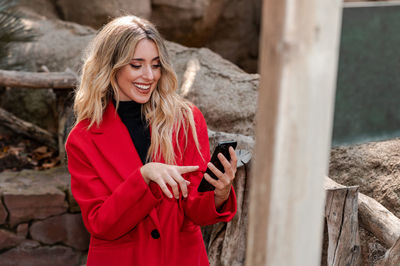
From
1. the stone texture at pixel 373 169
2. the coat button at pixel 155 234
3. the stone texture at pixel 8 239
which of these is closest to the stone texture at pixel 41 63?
the stone texture at pixel 8 239

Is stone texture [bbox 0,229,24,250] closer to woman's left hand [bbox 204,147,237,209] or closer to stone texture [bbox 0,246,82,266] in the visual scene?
stone texture [bbox 0,246,82,266]

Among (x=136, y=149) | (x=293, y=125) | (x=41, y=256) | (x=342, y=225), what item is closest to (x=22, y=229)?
(x=41, y=256)

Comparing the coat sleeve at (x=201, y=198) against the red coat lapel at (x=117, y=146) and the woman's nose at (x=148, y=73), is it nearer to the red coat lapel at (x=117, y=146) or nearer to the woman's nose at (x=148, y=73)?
the red coat lapel at (x=117, y=146)

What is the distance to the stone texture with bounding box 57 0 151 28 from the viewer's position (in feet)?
21.2

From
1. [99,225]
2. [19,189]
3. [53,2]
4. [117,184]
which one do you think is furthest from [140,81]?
[53,2]

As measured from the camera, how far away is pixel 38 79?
4.47 meters

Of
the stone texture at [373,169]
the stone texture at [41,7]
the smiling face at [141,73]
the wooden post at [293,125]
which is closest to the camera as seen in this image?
the wooden post at [293,125]

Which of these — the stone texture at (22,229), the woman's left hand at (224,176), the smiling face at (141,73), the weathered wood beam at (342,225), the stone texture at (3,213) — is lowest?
the stone texture at (22,229)

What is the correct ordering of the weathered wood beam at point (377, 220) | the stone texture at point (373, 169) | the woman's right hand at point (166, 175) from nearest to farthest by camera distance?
the woman's right hand at point (166, 175) → the weathered wood beam at point (377, 220) → the stone texture at point (373, 169)

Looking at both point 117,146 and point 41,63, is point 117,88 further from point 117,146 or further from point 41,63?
point 41,63

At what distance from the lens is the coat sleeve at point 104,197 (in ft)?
7.88

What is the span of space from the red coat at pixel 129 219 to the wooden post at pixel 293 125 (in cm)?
100

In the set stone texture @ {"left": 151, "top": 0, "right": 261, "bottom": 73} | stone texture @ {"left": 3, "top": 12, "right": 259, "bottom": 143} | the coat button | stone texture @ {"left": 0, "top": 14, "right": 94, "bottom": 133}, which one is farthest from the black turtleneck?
stone texture @ {"left": 151, "top": 0, "right": 261, "bottom": 73}

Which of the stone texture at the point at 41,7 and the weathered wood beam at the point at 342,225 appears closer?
the weathered wood beam at the point at 342,225
